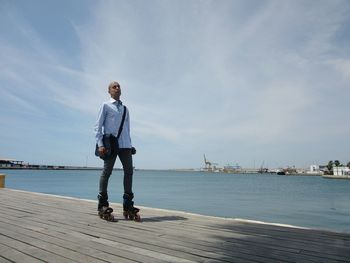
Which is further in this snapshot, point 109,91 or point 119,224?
point 109,91

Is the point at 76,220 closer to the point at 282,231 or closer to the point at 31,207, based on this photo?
the point at 31,207

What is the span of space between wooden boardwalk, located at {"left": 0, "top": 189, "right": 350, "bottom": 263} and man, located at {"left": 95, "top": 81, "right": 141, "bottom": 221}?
0.26 meters

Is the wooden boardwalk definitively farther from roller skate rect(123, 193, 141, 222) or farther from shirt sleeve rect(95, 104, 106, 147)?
shirt sleeve rect(95, 104, 106, 147)

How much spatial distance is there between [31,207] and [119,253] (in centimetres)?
382

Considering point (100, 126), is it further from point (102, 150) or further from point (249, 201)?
point (249, 201)

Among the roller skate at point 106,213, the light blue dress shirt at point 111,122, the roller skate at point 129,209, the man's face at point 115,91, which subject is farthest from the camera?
the man's face at point 115,91

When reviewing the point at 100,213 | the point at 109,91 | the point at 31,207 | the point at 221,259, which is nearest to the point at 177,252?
the point at 221,259

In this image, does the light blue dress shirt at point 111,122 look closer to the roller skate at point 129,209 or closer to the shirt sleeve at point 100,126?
the shirt sleeve at point 100,126

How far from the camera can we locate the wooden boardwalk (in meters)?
2.80

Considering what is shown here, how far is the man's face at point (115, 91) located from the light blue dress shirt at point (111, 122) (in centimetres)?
11

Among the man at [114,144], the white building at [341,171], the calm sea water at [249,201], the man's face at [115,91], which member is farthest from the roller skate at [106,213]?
the white building at [341,171]

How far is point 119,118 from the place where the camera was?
5.19m

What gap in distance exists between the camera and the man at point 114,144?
16.1 ft

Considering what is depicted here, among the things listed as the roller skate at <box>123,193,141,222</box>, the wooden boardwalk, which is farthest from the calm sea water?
the roller skate at <box>123,193,141,222</box>
